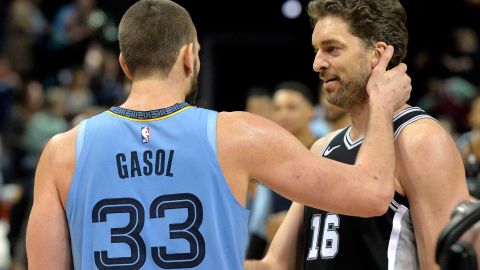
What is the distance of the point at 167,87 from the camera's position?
337cm

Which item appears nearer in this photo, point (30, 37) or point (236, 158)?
point (236, 158)

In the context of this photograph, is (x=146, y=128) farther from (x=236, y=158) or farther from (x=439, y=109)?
(x=439, y=109)

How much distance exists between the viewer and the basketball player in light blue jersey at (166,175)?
3.18 meters

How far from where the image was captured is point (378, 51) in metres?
3.78

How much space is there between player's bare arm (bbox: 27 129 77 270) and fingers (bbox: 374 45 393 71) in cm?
132

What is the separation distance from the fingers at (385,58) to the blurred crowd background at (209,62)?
5489mm

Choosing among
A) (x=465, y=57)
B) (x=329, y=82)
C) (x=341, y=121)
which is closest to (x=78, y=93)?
(x=465, y=57)

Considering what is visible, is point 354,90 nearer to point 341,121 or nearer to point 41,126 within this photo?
point 341,121

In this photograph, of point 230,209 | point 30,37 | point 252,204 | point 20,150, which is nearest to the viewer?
point 230,209

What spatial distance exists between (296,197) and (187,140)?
1.54 ft

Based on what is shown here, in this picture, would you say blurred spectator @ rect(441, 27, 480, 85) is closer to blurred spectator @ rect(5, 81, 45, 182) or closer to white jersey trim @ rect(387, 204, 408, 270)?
blurred spectator @ rect(5, 81, 45, 182)

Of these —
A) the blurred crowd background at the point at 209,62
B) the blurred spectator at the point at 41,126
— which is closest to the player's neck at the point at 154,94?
the blurred crowd background at the point at 209,62

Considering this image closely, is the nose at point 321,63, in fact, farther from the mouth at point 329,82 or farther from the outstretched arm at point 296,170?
the outstretched arm at point 296,170

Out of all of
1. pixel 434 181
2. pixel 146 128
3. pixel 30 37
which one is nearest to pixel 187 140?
pixel 146 128
